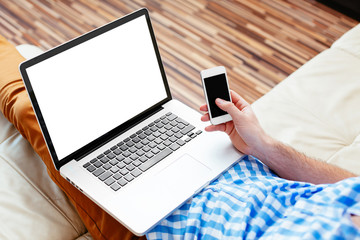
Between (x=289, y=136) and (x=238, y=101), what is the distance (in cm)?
22

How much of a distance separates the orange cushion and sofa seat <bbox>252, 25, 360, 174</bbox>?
60 centimetres

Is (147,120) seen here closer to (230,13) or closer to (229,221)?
(229,221)

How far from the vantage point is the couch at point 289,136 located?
1023 mm

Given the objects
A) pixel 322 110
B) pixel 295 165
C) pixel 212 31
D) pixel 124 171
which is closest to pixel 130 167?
pixel 124 171

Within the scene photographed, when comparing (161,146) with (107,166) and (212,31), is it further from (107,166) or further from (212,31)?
(212,31)

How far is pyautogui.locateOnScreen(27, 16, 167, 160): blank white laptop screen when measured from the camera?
3.32ft

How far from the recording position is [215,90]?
1.16 meters

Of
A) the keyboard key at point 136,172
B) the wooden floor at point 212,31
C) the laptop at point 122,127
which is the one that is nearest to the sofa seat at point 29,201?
the laptop at point 122,127

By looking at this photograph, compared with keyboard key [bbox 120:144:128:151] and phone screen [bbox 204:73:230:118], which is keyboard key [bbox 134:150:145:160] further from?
phone screen [bbox 204:73:230:118]

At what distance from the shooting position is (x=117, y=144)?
113 centimetres

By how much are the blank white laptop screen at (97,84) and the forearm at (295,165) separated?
0.39 metres

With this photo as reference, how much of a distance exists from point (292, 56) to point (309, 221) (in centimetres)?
164

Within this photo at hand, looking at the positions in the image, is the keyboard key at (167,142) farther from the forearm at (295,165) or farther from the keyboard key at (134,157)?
the forearm at (295,165)

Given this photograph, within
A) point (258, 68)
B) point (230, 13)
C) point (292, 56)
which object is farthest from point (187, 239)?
point (230, 13)
